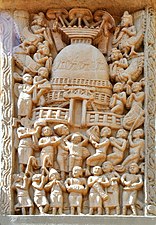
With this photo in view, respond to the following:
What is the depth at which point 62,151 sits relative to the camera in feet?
23.9

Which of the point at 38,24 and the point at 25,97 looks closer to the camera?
the point at 25,97

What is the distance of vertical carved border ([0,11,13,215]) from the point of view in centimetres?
716

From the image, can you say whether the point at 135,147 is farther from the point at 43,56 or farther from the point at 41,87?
the point at 43,56

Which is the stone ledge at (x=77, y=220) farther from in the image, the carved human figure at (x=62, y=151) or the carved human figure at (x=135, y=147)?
the carved human figure at (x=135, y=147)

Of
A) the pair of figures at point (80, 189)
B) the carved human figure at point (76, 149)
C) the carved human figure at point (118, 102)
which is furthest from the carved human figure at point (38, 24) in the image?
the pair of figures at point (80, 189)

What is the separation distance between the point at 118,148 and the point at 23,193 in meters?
0.89

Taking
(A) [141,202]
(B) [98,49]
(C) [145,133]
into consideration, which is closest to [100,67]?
(B) [98,49]

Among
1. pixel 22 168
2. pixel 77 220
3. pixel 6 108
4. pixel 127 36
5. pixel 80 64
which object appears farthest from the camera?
pixel 127 36

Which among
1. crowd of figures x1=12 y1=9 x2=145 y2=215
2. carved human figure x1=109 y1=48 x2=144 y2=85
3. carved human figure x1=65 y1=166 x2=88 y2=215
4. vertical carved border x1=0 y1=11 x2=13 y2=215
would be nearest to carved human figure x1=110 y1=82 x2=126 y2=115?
crowd of figures x1=12 y1=9 x2=145 y2=215

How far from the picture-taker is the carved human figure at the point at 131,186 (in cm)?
712

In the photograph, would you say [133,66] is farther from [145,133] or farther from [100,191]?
[100,191]

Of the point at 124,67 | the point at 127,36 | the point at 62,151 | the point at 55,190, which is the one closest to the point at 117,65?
the point at 124,67

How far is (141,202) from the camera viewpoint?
7.17 m

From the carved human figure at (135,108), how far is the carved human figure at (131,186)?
1.21 ft
